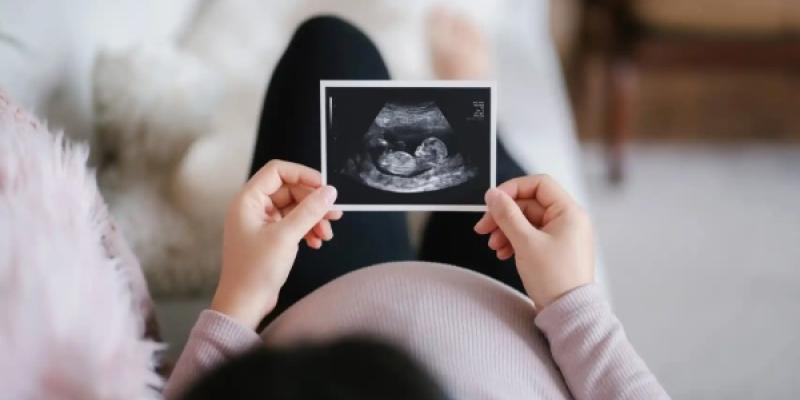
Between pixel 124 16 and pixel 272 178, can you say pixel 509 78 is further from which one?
pixel 272 178

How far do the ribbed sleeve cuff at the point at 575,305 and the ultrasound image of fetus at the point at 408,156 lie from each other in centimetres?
15

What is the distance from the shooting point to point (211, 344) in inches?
26.0

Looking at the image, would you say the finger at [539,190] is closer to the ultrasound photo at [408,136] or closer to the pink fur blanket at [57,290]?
the ultrasound photo at [408,136]

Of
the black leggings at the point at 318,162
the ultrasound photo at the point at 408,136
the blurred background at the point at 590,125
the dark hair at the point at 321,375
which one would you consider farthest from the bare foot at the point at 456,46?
the dark hair at the point at 321,375

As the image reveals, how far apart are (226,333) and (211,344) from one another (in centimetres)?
1

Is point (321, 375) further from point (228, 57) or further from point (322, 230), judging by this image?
point (228, 57)

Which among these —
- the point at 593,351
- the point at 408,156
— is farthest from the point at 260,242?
the point at 593,351

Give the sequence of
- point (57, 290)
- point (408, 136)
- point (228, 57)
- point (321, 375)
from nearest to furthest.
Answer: point (321, 375), point (57, 290), point (408, 136), point (228, 57)

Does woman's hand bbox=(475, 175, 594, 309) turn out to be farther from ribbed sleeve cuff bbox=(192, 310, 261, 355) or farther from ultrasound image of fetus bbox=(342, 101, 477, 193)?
ribbed sleeve cuff bbox=(192, 310, 261, 355)

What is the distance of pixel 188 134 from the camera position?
113cm

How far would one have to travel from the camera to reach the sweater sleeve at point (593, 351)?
63cm

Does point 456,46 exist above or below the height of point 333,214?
above

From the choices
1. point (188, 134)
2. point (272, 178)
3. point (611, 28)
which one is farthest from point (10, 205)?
point (611, 28)

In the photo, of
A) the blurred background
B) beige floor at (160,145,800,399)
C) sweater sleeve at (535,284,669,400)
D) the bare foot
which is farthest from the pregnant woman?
beige floor at (160,145,800,399)
